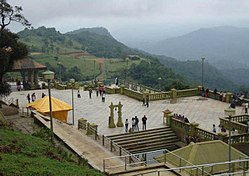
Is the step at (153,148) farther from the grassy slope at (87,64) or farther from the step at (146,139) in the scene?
the grassy slope at (87,64)

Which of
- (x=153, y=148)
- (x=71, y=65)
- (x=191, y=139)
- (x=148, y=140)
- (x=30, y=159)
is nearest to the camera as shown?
(x=30, y=159)

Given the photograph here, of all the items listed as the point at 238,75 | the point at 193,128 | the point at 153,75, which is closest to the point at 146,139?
the point at 193,128

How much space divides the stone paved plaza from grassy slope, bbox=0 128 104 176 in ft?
29.0

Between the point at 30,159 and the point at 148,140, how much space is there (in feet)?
37.9

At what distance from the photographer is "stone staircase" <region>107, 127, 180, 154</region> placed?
22.2 metres

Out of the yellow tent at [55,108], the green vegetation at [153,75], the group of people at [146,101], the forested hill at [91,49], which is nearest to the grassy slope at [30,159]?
the yellow tent at [55,108]

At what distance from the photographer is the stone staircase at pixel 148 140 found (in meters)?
22.2

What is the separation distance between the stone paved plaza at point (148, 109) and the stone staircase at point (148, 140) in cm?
83

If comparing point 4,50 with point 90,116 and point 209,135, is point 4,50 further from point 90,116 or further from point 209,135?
point 209,135

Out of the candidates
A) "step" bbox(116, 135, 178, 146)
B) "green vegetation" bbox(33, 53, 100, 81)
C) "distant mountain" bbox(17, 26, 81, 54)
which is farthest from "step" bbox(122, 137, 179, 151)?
"distant mountain" bbox(17, 26, 81, 54)

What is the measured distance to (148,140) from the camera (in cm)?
2291

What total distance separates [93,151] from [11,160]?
680cm

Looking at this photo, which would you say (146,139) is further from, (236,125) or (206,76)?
(206,76)

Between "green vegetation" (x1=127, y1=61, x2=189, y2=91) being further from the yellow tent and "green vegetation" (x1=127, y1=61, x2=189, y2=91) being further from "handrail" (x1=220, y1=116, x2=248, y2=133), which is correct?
the yellow tent
